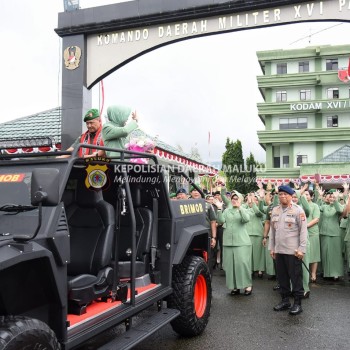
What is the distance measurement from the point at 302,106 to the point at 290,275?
37.1 m

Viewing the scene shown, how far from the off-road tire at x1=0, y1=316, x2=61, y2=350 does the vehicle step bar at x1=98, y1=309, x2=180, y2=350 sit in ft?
2.58

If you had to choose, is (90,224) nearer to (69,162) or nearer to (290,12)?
(69,162)

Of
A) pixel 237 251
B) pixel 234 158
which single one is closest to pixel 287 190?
pixel 237 251

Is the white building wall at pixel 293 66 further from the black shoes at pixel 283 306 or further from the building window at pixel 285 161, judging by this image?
the black shoes at pixel 283 306

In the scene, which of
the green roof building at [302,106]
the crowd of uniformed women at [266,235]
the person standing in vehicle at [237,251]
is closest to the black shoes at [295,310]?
the crowd of uniformed women at [266,235]

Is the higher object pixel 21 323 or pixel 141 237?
pixel 141 237

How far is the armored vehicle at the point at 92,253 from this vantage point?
2668 millimetres

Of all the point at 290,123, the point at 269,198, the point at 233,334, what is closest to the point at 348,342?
the point at 233,334

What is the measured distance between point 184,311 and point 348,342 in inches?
74.9

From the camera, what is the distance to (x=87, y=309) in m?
3.51

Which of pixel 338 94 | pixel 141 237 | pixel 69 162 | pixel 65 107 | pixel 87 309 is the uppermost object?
pixel 338 94

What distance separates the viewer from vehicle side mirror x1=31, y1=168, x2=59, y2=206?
257 centimetres

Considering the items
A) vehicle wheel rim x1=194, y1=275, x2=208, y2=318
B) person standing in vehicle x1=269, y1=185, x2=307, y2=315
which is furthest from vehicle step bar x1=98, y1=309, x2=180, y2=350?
person standing in vehicle x1=269, y1=185, x2=307, y2=315

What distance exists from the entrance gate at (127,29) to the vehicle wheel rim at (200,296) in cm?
497
